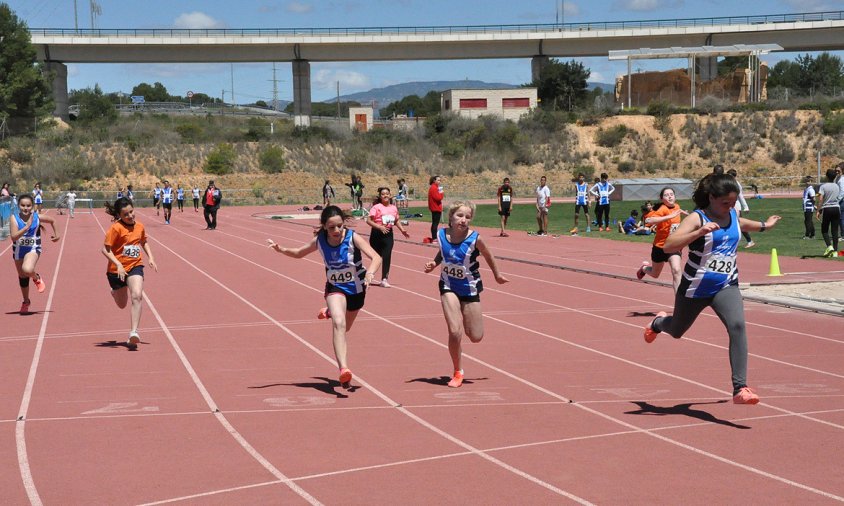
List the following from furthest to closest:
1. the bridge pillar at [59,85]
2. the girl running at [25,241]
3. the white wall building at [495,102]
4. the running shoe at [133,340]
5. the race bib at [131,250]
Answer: the white wall building at [495,102] < the bridge pillar at [59,85] < the girl running at [25,241] < the race bib at [131,250] < the running shoe at [133,340]

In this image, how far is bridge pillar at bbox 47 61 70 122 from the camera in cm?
8306

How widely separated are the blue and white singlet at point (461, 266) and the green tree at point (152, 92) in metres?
171

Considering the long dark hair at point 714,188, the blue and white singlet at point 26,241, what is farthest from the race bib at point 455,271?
the blue and white singlet at point 26,241

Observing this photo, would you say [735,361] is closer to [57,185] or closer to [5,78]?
[57,185]

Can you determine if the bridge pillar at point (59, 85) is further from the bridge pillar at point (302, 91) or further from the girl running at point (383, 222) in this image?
the girl running at point (383, 222)

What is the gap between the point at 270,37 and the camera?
3199 inches

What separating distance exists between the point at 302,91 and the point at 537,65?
20.3 metres

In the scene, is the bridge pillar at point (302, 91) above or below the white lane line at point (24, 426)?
above

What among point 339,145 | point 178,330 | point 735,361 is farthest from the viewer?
point 339,145

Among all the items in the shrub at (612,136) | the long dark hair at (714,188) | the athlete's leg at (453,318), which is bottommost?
the athlete's leg at (453,318)

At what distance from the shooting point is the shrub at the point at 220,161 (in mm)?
80188

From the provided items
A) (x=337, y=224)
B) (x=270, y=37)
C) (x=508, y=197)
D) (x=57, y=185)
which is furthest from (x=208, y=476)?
(x=270, y=37)

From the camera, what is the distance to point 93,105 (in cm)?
11000

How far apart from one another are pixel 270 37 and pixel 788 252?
64876 mm
